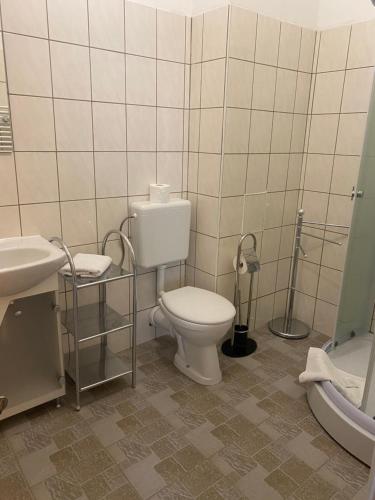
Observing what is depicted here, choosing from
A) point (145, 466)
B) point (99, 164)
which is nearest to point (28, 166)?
point (99, 164)

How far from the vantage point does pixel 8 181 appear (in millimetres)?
1749

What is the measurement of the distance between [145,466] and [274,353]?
112 centimetres

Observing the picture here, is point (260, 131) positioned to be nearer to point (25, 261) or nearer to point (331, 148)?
point (331, 148)

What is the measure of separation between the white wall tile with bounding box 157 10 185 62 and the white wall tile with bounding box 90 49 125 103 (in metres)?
0.26

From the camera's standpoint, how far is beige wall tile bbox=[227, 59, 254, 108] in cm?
203

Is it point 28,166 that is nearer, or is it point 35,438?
point 35,438

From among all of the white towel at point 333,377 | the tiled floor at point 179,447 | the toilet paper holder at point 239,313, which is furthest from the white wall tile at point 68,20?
the white towel at point 333,377

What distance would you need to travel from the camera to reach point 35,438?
1.69 meters

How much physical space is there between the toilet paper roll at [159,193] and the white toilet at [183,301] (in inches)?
1.1

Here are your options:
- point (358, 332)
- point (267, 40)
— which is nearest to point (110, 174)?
point (267, 40)

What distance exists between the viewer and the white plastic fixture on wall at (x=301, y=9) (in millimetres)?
2031

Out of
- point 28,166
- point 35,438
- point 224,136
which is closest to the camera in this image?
point 35,438

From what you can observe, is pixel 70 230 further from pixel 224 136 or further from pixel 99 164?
pixel 224 136

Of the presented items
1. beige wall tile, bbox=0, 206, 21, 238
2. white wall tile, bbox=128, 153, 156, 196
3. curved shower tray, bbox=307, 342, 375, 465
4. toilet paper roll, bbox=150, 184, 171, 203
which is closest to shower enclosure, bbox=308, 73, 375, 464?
curved shower tray, bbox=307, 342, 375, 465
